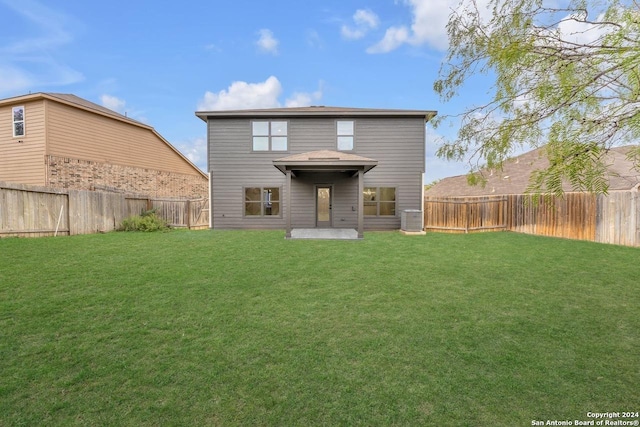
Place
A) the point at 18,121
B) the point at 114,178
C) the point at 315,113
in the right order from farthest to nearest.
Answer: the point at 114,178, the point at 18,121, the point at 315,113

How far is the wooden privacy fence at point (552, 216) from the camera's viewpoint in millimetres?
9461

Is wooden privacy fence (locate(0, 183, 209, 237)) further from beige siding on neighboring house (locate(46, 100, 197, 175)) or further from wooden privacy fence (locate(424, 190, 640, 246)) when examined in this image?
wooden privacy fence (locate(424, 190, 640, 246))

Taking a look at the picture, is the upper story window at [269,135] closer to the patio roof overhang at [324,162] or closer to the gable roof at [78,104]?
the patio roof overhang at [324,162]

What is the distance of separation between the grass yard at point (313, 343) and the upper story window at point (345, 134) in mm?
8481

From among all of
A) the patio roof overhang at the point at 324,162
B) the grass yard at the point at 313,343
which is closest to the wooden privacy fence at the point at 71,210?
the grass yard at the point at 313,343

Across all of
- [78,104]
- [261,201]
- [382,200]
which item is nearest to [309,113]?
[261,201]

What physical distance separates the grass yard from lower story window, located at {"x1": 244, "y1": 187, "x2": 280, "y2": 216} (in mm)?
7283

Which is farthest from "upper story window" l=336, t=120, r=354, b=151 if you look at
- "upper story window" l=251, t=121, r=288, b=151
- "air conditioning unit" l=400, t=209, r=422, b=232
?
"air conditioning unit" l=400, t=209, r=422, b=232

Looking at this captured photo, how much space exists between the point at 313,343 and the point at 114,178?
735 inches

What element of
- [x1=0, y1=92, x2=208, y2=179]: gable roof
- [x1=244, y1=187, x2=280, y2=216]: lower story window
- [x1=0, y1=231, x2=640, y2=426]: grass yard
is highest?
[x1=0, y1=92, x2=208, y2=179]: gable roof

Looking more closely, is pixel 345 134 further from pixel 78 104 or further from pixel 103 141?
pixel 78 104

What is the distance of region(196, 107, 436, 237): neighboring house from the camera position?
13.8 m

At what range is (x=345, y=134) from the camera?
1391 cm

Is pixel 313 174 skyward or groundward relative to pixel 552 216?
skyward
